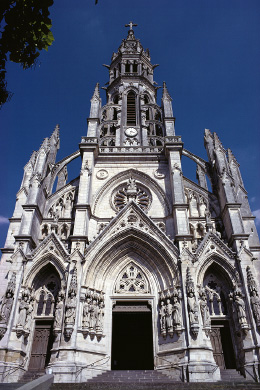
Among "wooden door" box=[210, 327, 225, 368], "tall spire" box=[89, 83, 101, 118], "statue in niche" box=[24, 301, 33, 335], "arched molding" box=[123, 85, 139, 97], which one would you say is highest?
"arched molding" box=[123, 85, 139, 97]

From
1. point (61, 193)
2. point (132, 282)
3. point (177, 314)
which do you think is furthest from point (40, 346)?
point (61, 193)

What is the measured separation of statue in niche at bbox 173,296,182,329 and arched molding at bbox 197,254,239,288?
1509mm

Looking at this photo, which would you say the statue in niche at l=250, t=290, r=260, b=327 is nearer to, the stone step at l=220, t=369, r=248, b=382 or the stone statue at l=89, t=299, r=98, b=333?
the stone step at l=220, t=369, r=248, b=382

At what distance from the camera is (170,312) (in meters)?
14.1

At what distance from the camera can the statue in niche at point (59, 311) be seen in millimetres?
13376

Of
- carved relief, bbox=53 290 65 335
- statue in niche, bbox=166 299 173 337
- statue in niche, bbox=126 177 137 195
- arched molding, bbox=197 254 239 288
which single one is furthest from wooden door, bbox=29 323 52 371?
statue in niche, bbox=126 177 137 195

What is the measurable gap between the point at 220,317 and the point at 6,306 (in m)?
10.00

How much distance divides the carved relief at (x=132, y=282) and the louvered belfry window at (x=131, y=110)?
536 inches

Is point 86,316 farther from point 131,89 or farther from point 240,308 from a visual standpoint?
point 131,89

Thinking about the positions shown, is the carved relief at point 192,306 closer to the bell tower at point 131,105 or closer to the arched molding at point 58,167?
the arched molding at point 58,167

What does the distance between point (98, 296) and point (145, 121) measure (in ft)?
50.8

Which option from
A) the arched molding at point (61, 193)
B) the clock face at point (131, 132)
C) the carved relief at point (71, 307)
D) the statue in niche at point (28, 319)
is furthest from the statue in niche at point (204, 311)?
the clock face at point (131, 132)

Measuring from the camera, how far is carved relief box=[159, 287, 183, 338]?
13.6 metres

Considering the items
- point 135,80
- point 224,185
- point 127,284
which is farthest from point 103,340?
point 135,80
